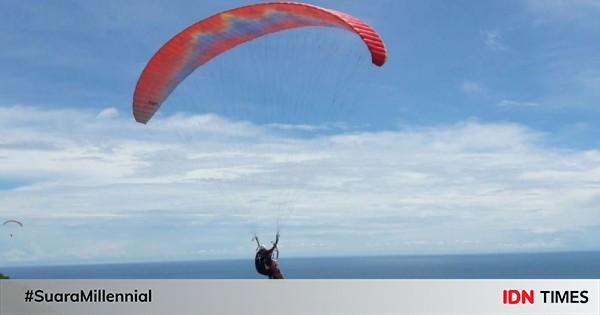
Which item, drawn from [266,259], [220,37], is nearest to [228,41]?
[220,37]

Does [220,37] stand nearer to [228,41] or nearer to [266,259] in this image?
[228,41]

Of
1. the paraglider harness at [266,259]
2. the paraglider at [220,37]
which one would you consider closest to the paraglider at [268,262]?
the paraglider harness at [266,259]

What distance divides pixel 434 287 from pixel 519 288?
209 centimetres

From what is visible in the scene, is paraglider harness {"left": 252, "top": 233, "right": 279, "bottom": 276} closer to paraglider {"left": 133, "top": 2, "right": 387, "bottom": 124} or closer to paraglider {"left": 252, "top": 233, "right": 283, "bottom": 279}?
paraglider {"left": 252, "top": 233, "right": 283, "bottom": 279}

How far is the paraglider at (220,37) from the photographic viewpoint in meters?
17.2

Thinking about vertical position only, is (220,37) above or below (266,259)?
above

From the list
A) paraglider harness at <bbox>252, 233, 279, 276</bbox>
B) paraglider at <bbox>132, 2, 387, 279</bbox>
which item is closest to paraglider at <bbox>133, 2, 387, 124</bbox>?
paraglider at <bbox>132, 2, 387, 279</bbox>

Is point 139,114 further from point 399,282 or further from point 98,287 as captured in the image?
point 399,282

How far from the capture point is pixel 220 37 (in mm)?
20094

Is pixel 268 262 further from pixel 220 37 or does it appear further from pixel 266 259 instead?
pixel 220 37

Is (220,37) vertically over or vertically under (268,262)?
over

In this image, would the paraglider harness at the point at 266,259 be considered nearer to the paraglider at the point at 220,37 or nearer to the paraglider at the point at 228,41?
the paraglider at the point at 228,41

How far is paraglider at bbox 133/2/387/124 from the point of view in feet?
56.3

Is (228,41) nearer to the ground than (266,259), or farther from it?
farther from it
